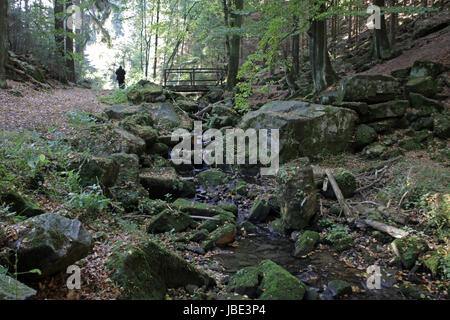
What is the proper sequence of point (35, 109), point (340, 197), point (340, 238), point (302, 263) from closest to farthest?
point (302, 263) < point (340, 238) < point (340, 197) < point (35, 109)

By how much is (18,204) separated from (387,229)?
6.53m

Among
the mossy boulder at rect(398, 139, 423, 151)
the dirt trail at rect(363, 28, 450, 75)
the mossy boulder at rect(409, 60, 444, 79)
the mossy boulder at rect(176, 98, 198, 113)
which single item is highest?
the dirt trail at rect(363, 28, 450, 75)

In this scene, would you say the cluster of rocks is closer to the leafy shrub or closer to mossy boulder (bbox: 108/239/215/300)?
mossy boulder (bbox: 108/239/215/300)

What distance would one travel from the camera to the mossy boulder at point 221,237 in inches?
242

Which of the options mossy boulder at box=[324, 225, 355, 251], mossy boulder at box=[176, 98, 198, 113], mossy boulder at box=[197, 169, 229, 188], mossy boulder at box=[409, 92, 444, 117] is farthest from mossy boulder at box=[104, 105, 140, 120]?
mossy boulder at box=[409, 92, 444, 117]

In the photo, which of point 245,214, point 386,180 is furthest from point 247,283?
point 386,180

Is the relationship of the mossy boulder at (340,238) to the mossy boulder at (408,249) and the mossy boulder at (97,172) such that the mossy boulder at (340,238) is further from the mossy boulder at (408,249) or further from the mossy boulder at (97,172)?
the mossy boulder at (97,172)

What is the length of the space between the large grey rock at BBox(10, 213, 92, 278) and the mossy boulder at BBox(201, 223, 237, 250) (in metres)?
3.30

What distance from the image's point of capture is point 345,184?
315 inches

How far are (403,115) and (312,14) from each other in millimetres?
4816

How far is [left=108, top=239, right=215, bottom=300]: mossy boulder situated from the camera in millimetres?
3445

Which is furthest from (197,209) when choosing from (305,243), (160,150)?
(160,150)

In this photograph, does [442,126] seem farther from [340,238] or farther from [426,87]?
[340,238]
